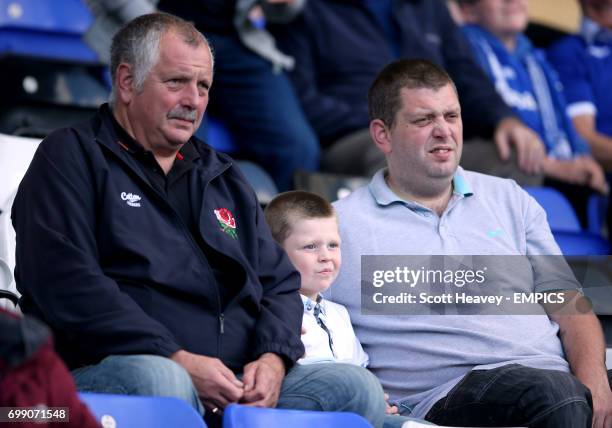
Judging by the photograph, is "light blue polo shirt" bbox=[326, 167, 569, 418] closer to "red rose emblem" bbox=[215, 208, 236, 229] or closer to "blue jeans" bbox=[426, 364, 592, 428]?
"blue jeans" bbox=[426, 364, 592, 428]

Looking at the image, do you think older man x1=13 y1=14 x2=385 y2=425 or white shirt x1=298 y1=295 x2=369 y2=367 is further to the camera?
white shirt x1=298 y1=295 x2=369 y2=367

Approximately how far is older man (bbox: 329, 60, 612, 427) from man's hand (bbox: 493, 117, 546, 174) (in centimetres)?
159

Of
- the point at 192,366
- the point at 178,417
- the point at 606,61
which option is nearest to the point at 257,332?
the point at 192,366

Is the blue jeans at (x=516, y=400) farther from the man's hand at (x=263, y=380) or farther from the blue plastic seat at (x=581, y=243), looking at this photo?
the blue plastic seat at (x=581, y=243)

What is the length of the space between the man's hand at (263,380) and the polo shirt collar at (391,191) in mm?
781

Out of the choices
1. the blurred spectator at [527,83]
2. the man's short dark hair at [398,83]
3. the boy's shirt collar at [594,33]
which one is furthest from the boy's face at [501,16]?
the man's short dark hair at [398,83]

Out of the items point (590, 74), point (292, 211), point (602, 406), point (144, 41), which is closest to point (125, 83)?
point (144, 41)

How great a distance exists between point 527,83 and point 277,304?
3.23m

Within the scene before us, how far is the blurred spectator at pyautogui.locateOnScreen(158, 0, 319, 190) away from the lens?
4.57m

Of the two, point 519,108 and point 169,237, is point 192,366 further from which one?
point 519,108

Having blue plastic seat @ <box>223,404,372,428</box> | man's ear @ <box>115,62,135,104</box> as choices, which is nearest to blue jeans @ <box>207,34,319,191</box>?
man's ear @ <box>115,62,135,104</box>

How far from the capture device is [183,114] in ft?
8.95

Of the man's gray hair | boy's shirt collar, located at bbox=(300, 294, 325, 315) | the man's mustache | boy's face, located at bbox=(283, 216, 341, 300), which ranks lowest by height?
boy's shirt collar, located at bbox=(300, 294, 325, 315)

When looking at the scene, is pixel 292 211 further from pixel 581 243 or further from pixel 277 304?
pixel 581 243
